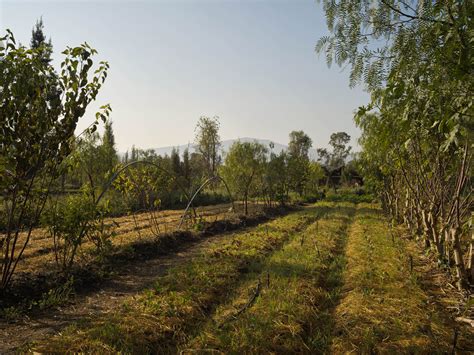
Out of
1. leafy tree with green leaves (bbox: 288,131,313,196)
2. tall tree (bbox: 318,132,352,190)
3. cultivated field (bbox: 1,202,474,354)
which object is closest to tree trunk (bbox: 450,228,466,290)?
cultivated field (bbox: 1,202,474,354)

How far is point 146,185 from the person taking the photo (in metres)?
11.6

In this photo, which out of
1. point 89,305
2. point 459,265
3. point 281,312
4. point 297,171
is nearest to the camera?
point 281,312

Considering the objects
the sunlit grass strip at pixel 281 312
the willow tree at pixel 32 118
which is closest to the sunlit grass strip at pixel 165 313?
the sunlit grass strip at pixel 281 312

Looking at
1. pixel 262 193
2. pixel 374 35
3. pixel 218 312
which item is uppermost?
pixel 374 35

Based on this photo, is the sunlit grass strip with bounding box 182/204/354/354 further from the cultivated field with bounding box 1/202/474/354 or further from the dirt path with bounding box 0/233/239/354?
the dirt path with bounding box 0/233/239/354

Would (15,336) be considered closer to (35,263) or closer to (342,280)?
(35,263)

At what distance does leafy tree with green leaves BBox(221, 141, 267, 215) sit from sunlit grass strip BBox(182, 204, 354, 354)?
11.4 meters

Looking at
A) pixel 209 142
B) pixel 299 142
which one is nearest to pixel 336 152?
pixel 299 142

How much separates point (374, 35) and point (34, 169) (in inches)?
211

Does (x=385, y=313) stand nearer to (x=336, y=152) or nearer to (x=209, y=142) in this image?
(x=209, y=142)

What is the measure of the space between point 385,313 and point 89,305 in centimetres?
469

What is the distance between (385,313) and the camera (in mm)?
5184

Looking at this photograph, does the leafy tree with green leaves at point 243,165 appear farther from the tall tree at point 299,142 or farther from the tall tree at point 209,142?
the tall tree at point 299,142

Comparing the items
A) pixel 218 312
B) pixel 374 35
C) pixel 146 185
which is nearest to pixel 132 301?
pixel 218 312
